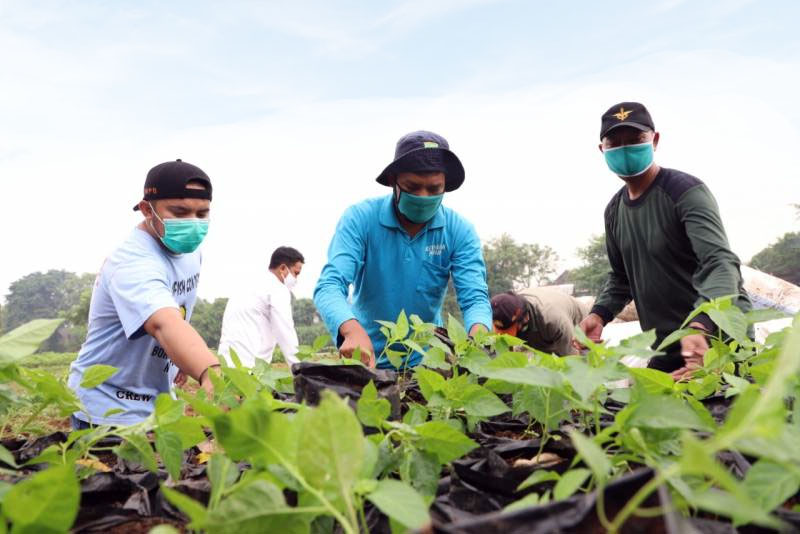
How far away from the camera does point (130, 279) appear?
1862mm

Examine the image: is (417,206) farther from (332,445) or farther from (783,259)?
(783,259)

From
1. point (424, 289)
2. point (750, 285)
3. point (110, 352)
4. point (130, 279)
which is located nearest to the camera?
point (130, 279)

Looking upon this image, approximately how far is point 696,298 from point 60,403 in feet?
8.74

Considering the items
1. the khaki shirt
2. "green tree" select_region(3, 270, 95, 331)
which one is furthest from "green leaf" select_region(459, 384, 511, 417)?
"green tree" select_region(3, 270, 95, 331)

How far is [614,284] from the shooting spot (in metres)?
3.21

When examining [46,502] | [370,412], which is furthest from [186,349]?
[46,502]

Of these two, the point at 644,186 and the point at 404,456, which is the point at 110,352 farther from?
the point at 644,186

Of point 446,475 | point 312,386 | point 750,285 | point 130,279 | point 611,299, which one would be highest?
point 130,279

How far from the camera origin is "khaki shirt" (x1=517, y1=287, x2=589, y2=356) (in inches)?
175

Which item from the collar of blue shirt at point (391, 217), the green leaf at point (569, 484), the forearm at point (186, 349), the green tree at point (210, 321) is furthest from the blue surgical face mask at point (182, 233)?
the green tree at point (210, 321)

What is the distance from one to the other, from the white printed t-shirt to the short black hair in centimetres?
366

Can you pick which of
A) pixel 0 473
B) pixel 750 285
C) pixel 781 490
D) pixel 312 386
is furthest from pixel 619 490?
pixel 750 285

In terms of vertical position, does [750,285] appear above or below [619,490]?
below

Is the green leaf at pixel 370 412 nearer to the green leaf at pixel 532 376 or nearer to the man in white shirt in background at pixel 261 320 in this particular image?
the green leaf at pixel 532 376
